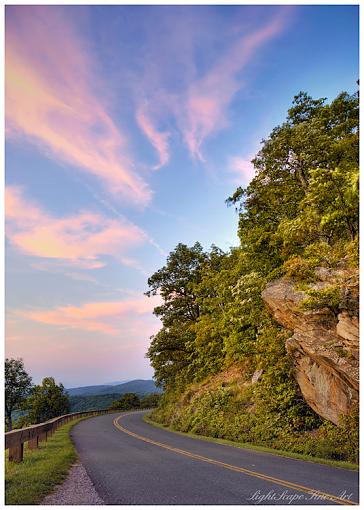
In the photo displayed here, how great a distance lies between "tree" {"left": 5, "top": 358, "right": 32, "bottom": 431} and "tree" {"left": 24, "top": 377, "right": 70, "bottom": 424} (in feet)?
9.73

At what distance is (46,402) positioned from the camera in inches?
2854

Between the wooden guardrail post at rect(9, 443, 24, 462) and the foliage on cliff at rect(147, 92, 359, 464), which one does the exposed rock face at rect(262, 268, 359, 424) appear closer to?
the foliage on cliff at rect(147, 92, 359, 464)

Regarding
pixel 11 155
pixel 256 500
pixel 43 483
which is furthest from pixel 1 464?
pixel 11 155

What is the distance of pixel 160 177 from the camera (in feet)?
75.4

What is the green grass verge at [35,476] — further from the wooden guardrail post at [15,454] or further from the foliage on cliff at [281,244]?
the foliage on cliff at [281,244]

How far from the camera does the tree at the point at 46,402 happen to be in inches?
2744

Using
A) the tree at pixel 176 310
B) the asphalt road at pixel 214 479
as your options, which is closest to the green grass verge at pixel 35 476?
the asphalt road at pixel 214 479

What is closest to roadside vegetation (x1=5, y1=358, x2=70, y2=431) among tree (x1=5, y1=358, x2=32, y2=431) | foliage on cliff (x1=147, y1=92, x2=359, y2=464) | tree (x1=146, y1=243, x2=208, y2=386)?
tree (x1=5, y1=358, x2=32, y2=431)

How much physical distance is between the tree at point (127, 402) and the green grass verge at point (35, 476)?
196 ft

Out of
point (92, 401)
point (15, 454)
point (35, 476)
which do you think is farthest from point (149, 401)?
point (92, 401)

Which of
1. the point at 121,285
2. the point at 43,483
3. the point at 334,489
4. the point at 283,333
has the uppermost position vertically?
the point at 121,285

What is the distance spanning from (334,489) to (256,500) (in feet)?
7.04

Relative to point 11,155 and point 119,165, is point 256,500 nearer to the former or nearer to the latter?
point 11,155

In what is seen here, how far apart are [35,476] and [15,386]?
204ft
